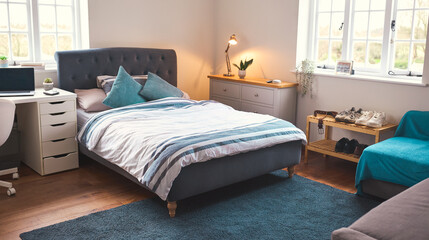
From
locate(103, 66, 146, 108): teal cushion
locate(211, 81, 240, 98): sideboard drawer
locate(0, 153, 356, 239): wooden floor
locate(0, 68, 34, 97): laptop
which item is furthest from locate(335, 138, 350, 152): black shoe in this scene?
locate(0, 68, 34, 97): laptop

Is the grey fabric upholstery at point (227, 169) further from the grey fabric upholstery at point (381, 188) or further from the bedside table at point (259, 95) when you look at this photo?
the bedside table at point (259, 95)

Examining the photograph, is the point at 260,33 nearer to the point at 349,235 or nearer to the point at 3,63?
the point at 3,63

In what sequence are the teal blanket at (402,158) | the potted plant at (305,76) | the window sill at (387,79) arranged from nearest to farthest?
the teal blanket at (402,158)
the window sill at (387,79)
the potted plant at (305,76)

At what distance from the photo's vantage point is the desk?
12.5 ft

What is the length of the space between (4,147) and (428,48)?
4.04 metres

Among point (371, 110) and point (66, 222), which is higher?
point (371, 110)

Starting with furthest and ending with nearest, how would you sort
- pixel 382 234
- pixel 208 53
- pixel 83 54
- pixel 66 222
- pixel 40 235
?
pixel 208 53
pixel 83 54
pixel 66 222
pixel 40 235
pixel 382 234

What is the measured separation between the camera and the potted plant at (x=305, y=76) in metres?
4.73

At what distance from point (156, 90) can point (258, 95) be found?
1.19m

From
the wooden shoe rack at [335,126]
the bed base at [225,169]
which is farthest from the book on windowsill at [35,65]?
the wooden shoe rack at [335,126]

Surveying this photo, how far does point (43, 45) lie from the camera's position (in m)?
4.57

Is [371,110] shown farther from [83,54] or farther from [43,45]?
[43,45]

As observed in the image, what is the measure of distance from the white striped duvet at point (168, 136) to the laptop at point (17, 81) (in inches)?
25.9

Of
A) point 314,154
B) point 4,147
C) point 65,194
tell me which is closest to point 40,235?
point 65,194
